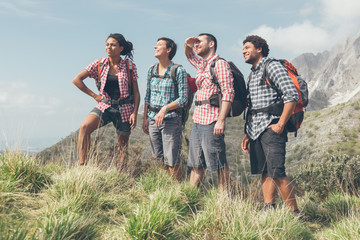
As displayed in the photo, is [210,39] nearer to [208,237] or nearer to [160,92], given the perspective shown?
[160,92]

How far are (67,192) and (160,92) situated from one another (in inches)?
82.1

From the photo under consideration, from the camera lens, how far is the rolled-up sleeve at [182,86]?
4.68 metres

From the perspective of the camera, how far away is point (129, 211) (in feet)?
13.4

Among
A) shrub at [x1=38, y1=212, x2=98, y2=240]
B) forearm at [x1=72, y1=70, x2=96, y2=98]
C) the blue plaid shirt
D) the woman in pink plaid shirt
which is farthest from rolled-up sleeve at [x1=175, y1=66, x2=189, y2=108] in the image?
shrub at [x1=38, y1=212, x2=98, y2=240]

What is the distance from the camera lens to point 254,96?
160 inches

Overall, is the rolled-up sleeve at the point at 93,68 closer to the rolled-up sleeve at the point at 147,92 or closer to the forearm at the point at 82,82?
the forearm at the point at 82,82

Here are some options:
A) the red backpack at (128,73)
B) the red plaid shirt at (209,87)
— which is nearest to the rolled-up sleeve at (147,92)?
the red backpack at (128,73)

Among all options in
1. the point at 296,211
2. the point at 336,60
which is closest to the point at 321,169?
the point at 296,211

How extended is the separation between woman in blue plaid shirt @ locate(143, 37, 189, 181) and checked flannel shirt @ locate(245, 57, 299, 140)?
44.6 inches

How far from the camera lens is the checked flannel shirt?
3701 millimetres

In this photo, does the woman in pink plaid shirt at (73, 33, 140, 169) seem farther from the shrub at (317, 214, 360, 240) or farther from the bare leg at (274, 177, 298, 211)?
the shrub at (317, 214, 360, 240)

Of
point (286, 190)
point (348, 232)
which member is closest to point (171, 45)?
point (286, 190)

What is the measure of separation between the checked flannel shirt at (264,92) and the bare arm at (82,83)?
2.55 m

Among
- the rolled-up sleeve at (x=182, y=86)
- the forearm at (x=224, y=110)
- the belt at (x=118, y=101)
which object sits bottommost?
the forearm at (x=224, y=110)
